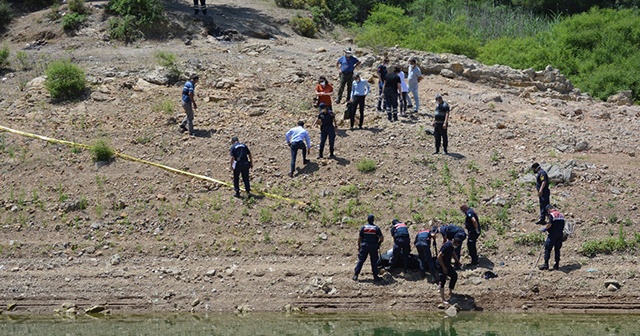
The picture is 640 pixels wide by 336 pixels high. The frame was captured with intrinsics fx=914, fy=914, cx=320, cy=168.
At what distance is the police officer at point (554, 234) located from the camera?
1681 centimetres

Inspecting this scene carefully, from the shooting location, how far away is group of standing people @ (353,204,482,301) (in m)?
16.5

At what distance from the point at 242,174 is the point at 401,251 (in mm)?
4152

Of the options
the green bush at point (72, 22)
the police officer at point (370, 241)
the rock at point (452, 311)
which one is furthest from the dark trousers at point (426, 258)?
the green bush at point (72, 22)

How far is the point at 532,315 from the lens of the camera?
16391 millimetres

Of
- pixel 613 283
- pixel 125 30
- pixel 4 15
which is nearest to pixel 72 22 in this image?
pixel 125 30

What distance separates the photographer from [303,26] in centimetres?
3164

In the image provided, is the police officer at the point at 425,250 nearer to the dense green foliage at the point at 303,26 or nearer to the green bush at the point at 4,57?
the green bush at the point at 4,57

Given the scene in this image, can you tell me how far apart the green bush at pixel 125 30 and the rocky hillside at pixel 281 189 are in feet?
4.98

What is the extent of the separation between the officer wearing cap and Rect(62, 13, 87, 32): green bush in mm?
13553

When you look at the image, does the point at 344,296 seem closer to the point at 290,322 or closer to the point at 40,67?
the point at 290,322

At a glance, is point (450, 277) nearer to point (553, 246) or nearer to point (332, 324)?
point (332, 324)

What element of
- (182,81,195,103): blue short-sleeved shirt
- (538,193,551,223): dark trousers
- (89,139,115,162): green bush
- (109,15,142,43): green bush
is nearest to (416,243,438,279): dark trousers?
(538,193,551,223): dark trousers

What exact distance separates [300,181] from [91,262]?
4873 mm

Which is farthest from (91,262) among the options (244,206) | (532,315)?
(532,315)
